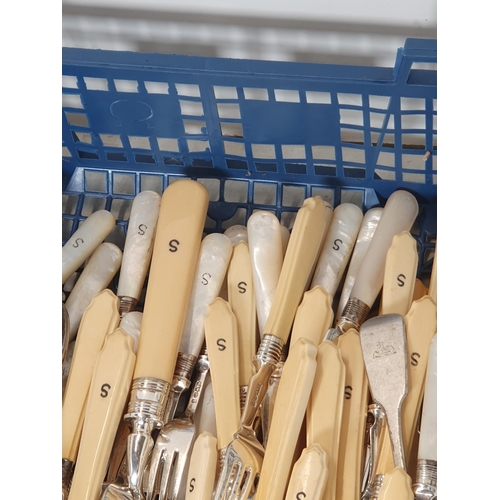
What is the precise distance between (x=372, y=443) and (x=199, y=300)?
0.71ft

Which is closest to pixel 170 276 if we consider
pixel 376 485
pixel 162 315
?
pixel 162 315

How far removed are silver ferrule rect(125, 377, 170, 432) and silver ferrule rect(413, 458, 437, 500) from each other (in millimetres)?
227

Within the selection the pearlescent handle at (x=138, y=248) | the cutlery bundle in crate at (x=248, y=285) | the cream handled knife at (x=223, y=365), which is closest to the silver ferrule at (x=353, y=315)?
the cutlery bundle in crate at (x=248, y=285)

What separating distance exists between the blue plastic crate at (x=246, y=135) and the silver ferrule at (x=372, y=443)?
0.69 ft

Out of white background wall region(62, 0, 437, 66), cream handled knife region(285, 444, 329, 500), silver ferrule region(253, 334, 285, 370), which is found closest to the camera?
cream handled knife region(285, 444, 329, 500)

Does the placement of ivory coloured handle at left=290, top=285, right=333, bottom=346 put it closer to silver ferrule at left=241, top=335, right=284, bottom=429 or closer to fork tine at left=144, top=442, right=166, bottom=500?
silver ferrule at left=241, top=335, right=284, bottom=429

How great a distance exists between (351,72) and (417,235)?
0.71 feet

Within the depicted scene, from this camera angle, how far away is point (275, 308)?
0.64m

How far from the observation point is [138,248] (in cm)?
71

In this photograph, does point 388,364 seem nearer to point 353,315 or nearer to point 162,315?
point 353,315

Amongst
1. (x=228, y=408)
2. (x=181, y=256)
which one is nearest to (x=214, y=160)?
(x=181, y=256)

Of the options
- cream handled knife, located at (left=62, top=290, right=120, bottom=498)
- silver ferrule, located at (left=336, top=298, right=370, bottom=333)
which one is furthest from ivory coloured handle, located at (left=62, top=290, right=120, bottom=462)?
silver ferrule, located at (left=336, top=298, right=370, bottom=333)

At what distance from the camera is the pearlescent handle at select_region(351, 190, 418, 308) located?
2.19ft

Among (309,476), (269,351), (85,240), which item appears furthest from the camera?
(85,240)
